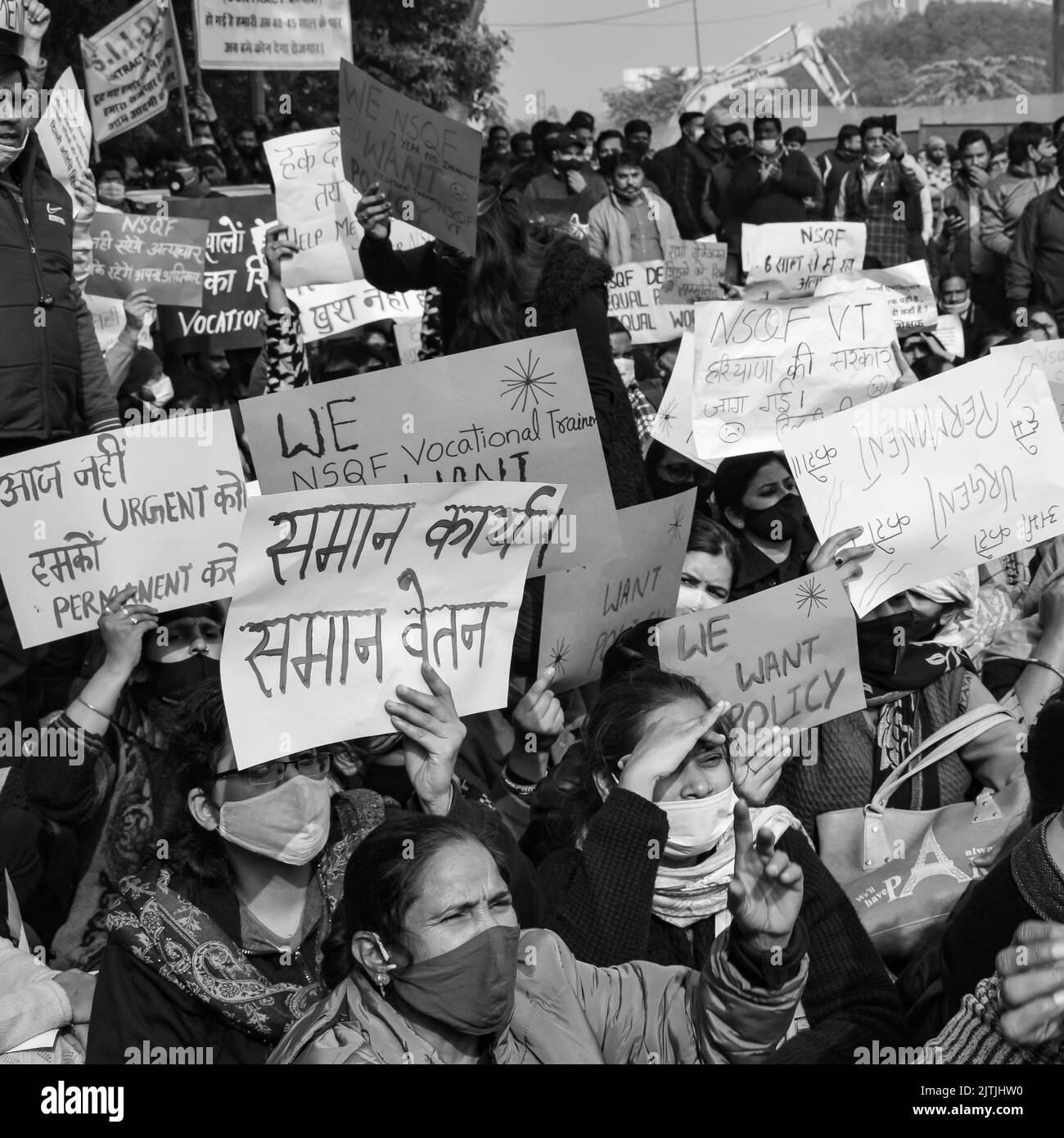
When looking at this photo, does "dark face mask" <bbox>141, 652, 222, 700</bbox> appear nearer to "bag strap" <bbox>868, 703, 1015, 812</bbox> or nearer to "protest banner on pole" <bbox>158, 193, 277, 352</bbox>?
"bag strap" <bbox>868, 703, 1015, 812</bbox>

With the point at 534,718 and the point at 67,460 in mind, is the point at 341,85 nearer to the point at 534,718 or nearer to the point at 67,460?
the point at 67,460

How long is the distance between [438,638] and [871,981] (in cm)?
119

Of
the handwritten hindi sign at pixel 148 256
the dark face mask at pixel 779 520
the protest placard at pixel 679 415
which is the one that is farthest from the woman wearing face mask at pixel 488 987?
the handwritten hindi sign at pixel 148 256

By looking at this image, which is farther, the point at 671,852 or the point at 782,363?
the point at 782,363

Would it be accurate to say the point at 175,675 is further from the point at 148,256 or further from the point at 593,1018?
the point at 148,256

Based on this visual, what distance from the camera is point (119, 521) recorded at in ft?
13.0

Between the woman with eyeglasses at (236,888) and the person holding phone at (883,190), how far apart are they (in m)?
8.50

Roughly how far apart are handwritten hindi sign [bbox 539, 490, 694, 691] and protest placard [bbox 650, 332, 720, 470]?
1524mm

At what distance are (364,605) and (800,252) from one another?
488cm

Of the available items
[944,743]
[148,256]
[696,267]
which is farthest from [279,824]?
[696,267]

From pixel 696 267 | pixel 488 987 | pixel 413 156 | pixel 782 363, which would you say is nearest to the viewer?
pixel 488 987

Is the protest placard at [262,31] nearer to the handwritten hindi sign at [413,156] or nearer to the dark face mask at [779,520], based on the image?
the handwritten hindi sign at [413,156]

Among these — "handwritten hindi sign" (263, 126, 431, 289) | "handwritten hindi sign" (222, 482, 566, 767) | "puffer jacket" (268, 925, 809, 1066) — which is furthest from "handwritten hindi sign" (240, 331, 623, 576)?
"handwritten hindi sign" (263, 126, 431, 289)

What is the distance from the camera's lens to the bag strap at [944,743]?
11.7ft
